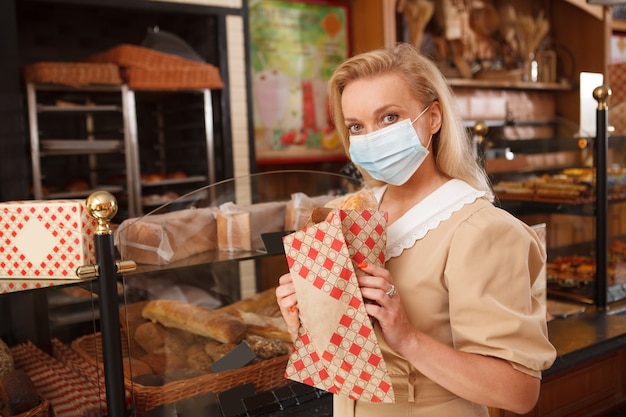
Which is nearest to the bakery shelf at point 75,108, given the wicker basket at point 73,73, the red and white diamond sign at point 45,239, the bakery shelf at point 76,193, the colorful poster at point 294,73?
the wicker basket at point 73,73

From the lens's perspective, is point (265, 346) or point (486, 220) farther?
point (265, 346)

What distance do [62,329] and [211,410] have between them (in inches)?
24.8

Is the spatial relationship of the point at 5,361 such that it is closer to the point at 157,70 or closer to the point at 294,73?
the point at 157,70

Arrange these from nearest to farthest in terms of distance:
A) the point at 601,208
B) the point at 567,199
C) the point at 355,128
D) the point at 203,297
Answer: the point at 355,128 → the point at 203,297 → the point at 601,208 → the point at 567,199

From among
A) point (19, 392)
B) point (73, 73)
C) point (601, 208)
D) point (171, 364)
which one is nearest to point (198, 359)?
point (171, 364)

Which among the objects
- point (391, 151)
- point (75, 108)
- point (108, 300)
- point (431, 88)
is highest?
point (75, 108)

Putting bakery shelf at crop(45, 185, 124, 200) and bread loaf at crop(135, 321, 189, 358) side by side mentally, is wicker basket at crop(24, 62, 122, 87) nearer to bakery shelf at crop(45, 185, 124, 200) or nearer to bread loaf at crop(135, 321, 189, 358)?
bakery shelf at crop(45, 185, 124, 200)

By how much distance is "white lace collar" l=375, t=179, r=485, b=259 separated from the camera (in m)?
1.27

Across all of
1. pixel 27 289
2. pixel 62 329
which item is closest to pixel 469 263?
pixel 27 289

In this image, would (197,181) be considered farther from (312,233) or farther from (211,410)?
(312,233)

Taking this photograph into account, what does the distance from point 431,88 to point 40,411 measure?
1089mm

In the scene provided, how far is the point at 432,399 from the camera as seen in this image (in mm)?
1279

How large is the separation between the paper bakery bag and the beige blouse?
0.48 ft

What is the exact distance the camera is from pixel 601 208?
2578mm
